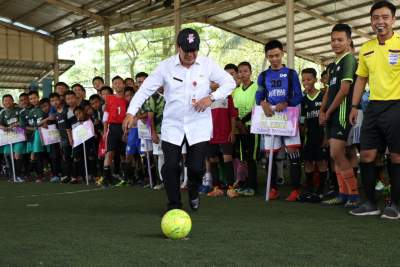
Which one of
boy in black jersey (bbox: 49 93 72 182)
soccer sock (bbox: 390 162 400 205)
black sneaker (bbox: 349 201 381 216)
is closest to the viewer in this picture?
soccer sock (bbox: 390 162 400 205)

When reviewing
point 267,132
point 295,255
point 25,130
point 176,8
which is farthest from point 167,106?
point 176,8

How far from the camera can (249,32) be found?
1066 inches

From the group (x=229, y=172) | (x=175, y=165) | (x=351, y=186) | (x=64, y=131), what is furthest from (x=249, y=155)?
(x=64, y=131)

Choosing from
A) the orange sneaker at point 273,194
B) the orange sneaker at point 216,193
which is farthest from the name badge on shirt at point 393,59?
the orange sneaker at point 216,193

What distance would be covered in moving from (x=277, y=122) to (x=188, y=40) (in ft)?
6.41

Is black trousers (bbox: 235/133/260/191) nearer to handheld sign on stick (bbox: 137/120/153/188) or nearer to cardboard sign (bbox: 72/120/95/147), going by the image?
handheld sign on stick (bbox: 137/120/153/188)

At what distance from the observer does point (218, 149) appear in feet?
29.0

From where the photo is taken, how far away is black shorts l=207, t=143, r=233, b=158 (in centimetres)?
855

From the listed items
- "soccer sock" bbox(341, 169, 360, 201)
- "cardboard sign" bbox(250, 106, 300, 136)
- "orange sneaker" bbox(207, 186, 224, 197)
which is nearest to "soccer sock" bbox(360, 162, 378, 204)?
"soccer sock" bbox(341, 169, 360, 201)

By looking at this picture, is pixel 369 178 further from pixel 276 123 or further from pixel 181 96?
pixel 181 96

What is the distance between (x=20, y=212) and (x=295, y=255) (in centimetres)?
372

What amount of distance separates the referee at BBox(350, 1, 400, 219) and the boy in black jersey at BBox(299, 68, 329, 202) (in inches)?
69.5

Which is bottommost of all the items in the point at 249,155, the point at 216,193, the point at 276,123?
the point at 216,193

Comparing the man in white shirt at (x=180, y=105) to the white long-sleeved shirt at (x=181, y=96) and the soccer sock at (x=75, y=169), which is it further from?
the soccer sock at (x=75, y=169)
